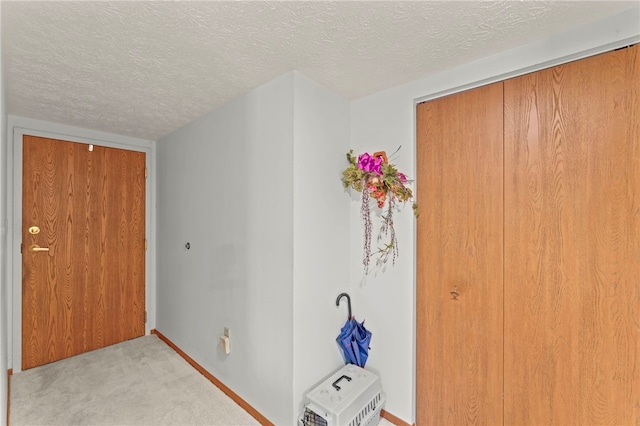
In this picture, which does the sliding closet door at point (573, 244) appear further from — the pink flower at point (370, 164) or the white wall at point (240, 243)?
the white wall at point (240, 243)

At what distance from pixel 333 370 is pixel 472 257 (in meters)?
1.18

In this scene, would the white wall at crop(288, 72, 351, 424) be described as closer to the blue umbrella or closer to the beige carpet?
the blue umbrella

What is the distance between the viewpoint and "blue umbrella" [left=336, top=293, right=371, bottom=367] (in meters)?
1.92

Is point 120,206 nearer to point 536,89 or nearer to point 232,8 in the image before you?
point 232,8

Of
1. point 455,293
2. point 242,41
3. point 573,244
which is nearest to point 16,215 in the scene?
point 242,41

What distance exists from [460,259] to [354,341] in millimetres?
883

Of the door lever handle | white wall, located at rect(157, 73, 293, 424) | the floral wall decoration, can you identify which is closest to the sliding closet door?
the door lever handle

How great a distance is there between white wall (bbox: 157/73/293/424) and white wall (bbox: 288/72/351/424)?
57 millimetres

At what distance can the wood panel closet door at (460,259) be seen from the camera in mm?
1543

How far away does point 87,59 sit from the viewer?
154 centimetres

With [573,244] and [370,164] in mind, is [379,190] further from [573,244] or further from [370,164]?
[573,244]

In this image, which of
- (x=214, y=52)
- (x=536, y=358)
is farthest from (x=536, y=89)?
(x=214, y=52)

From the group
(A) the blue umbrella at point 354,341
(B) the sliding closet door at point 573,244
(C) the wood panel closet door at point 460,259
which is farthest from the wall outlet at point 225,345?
(B) the sliding closet door at point 573,244

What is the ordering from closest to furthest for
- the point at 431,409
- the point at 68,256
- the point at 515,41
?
the point at 515,41 → the point at 431,409 → the point at 68,256
